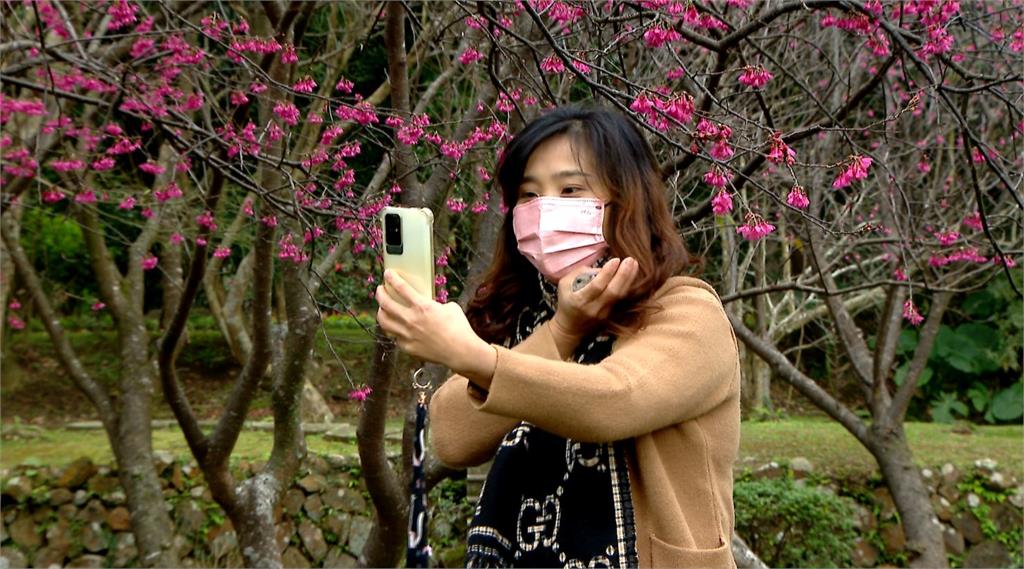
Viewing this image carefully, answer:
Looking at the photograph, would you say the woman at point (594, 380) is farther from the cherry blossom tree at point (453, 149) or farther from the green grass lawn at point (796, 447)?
the green grass lawn at point (796, 447)

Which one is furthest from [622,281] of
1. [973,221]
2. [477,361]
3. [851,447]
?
[851,447]

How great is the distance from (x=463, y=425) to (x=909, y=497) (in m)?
4.42

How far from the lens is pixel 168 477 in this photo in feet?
21.4

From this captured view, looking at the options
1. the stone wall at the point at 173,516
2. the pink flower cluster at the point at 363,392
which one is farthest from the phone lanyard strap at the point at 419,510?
the stone wall at the point at 173,516

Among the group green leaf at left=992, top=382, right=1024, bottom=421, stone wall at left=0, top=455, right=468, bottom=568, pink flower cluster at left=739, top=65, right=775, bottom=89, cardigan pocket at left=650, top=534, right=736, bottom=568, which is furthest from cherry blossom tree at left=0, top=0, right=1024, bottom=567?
green leaf at left=992, top=382, right=1024, bottom=421

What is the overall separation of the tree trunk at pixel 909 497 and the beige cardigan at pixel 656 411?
167 inches

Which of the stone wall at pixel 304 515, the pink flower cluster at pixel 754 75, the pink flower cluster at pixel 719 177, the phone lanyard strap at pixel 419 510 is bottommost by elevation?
the stone wall at pixel 304 515

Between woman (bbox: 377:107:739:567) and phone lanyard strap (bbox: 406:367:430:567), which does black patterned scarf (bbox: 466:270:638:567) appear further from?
phone lanyard strap (bbox: 406:367:430:567)

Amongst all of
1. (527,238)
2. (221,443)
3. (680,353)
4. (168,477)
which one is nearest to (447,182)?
(221,443)

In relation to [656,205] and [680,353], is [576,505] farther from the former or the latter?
[656,205]

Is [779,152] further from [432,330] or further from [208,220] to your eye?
[208,220]

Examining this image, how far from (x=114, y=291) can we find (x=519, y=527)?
4803 mm

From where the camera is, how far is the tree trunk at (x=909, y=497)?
5.16m

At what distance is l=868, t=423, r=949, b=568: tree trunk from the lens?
5156mm
